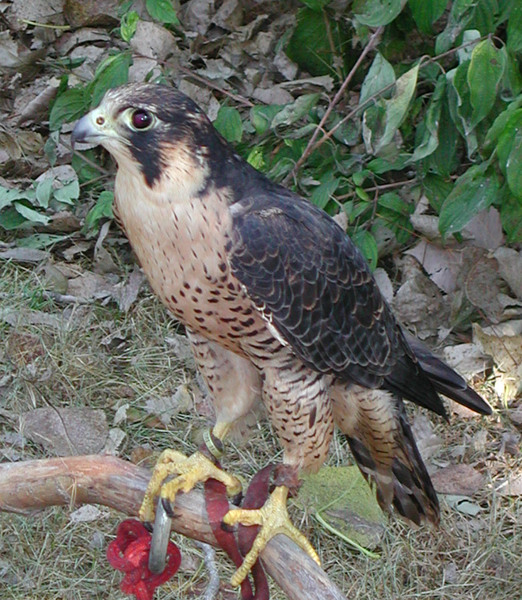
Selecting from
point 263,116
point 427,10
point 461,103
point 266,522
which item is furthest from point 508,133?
point 266,522

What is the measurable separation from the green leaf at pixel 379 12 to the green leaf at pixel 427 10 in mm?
67

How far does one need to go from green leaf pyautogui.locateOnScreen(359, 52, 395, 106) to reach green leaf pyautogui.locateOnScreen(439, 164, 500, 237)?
0.52 metres

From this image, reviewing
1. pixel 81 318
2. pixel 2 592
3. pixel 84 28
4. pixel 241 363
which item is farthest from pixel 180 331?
pixel 84 28

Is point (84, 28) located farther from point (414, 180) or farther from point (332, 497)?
point (332, 497)

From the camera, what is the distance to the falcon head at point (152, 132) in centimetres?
219

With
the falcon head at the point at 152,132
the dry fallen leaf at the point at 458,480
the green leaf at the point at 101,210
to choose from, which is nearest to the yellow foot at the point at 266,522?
the falcon head at the point at 152,132

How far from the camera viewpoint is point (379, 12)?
3.59 metres

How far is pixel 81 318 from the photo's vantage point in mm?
4371

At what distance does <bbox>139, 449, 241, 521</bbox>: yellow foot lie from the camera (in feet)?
7.60

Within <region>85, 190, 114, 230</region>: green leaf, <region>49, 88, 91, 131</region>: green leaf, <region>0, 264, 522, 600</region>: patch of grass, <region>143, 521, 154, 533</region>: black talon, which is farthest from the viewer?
<region>49, 88, 91, 131</region>: green leaf

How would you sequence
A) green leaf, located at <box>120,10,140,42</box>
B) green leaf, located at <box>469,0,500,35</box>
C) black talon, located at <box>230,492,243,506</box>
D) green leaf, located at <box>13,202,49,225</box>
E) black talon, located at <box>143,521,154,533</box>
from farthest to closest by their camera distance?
green leaf, located at <box>13,202,49,225</box> < green leaf, located at <box>120,10,140,42</box> < green leaf, located at <box>469,0,500,35</box> < black talon, located at <box>230,492,243,506</box> < black talon, located at <box>143,521,154,533</box>

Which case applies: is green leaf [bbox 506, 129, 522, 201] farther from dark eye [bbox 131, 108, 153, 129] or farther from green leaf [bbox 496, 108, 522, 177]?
dark eye [bbox 131, 108, 153, 129]

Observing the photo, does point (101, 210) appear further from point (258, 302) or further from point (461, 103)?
point (258, 302)

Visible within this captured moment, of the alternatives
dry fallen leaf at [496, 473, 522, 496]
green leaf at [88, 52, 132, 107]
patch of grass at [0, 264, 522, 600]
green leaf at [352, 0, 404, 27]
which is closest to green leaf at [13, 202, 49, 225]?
patch of grass at [0, 264, 522, 600]
